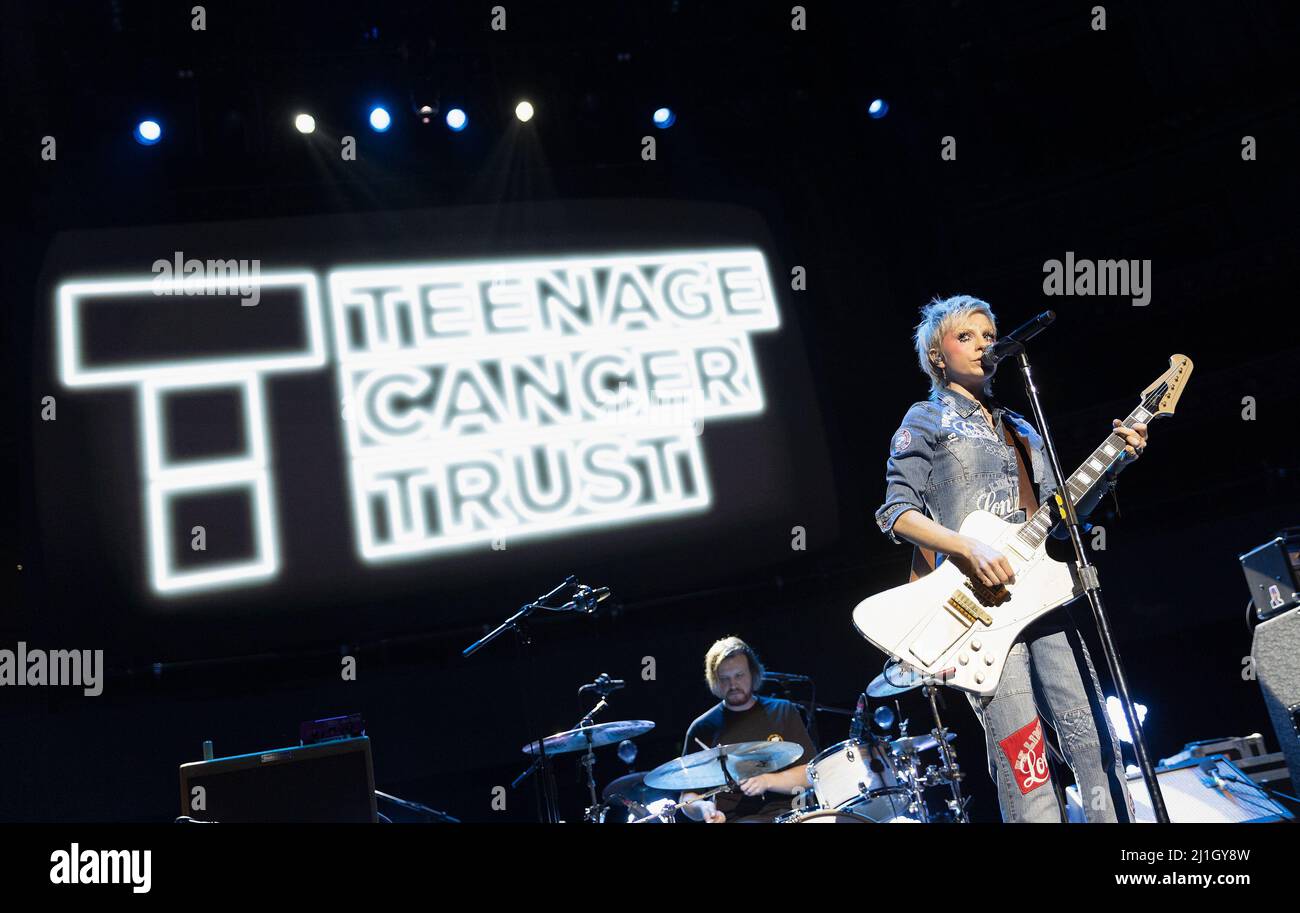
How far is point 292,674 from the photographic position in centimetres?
545

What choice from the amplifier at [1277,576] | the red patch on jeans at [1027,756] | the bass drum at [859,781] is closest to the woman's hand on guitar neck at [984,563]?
the red patch on jeans at [1027,756]

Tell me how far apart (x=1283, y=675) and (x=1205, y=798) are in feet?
2.24

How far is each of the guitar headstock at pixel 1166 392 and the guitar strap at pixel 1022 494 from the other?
39cm

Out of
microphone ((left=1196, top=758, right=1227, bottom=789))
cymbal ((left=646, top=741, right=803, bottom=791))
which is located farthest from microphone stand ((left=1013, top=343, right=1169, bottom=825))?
cymbal ((left=646, top=741, right=803, bottom=791))

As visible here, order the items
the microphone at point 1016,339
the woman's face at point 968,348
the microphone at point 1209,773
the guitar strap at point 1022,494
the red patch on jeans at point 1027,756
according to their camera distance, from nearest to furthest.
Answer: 1. the red patch on jeans at point 1027,756
2. the microphone at point 1016,339
3. the guitar strap at point 1022,494
4. the woman's face at point 968,348
5. the microphone at point 1209,773

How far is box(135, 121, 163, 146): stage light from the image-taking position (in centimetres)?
585

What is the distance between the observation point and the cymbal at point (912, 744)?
13.5 ft

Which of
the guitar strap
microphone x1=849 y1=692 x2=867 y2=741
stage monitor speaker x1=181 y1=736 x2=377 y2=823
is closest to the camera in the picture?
the guitar strap

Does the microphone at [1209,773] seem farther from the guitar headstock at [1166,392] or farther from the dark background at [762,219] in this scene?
the dark background at [762,219]

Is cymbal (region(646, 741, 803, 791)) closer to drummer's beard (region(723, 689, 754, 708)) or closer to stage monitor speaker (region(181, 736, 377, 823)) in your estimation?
drummer's beard (region(723, 689, 754, 708))

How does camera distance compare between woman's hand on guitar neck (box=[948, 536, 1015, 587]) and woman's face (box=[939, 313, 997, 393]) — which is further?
woman's face (box=[939, 313, 997, 393])

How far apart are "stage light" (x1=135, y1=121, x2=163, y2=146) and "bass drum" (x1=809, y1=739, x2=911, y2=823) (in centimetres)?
490

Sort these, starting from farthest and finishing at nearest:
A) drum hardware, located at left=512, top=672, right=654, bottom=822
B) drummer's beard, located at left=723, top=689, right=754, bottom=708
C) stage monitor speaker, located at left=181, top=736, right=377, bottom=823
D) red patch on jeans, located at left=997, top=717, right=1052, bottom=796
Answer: drummer's beard, located at left=723, top=689, right=754, bottom=708, drum hardware, located at left=512, top=672, right=654, bottom=822, stage monitor speaker, located at left=181, top=736, right=377, bottom=823, red patch on jeans, located at left=997, top=717, right=1052, bottom=796
